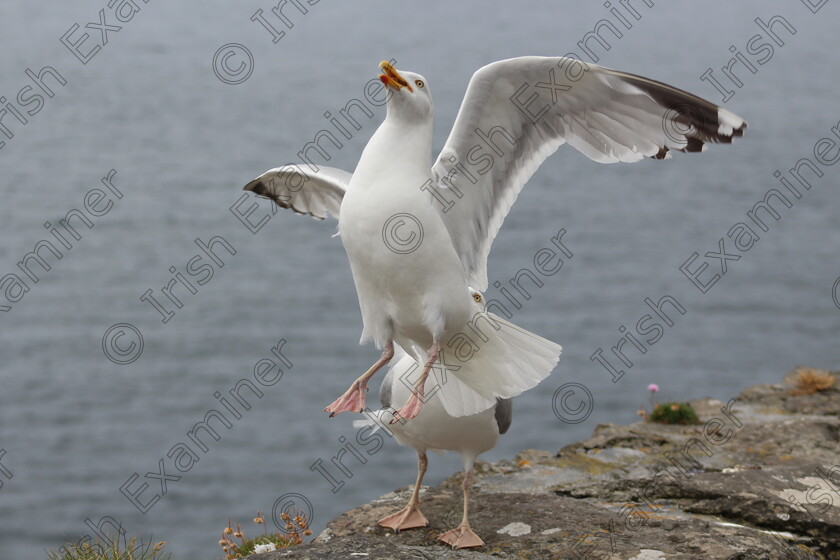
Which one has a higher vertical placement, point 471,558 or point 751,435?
point 751,435

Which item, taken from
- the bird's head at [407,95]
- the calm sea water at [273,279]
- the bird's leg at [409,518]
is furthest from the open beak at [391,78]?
the calm sea water at [273,279]

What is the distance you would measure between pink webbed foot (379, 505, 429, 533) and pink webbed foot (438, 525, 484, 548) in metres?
0.25

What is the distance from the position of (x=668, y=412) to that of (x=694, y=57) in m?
29.1

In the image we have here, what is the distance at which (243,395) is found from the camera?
53.1 feet

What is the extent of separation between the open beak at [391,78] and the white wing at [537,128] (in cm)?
42

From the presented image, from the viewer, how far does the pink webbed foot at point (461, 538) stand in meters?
4.89

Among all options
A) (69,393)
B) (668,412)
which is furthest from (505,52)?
(668,412)

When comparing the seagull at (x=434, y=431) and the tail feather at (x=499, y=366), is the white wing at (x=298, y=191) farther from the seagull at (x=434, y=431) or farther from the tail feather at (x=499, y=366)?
the tail feather at (x=499, y=366)

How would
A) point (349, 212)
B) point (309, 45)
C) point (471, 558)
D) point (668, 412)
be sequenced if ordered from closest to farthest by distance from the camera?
point (471, 558) < point (349, 212) < point (668, 412) < point (309, 45)

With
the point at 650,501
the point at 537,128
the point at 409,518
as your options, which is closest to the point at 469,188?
the point at 537,128

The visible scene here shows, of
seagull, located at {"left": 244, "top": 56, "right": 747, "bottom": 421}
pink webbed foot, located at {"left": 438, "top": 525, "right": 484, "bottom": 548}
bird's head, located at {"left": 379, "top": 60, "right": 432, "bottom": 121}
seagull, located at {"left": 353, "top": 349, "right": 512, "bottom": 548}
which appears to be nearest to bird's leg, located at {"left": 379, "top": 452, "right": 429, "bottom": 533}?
seagull, located at {"left": 353, "top": 349, "right": 512, "bottom": 548}

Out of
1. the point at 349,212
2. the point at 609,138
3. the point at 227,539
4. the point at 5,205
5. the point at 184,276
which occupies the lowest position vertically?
the point at 5,205

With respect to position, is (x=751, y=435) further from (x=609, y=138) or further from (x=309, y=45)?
(x=309, y=45)

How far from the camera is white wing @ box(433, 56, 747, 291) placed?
5.13 metres
